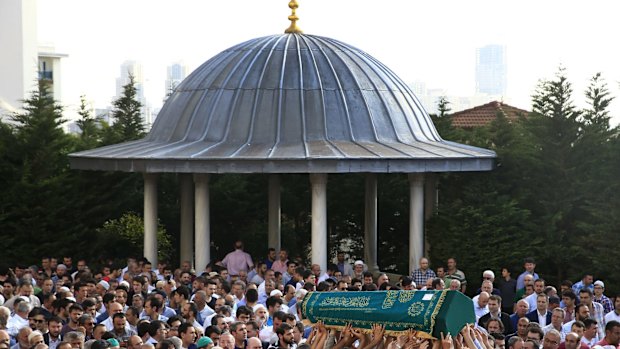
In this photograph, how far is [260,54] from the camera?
106 feet

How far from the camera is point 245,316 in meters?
17.6

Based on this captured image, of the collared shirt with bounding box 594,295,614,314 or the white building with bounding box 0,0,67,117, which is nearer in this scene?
the collared shirt with bounding box 594,295,614,314

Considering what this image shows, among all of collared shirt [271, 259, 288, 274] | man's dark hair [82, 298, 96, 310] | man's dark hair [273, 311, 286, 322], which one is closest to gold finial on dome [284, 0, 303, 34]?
collared shirt [271, 259, 288, 274]

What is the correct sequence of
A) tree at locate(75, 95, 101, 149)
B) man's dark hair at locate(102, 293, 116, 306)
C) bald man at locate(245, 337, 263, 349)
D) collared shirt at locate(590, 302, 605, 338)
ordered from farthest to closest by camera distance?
tree at locate(75, 95, 101, 149), collared shirt at locate(590, 302, 605, 338), man's dark hair at locate(102, 293, 116, 306), bald man at locate(245, 337, 263, 349)

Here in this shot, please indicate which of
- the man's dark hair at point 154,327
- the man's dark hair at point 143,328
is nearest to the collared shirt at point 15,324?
the man's dark hair at point 143,328

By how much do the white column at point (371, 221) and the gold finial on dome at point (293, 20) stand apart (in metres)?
4.54

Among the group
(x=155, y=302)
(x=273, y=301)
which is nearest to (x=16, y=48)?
(x=155, y=302)

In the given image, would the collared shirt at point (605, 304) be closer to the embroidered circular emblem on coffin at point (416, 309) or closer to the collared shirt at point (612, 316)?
the collared shirt at point (612, 316)

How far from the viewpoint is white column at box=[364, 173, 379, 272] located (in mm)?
33656

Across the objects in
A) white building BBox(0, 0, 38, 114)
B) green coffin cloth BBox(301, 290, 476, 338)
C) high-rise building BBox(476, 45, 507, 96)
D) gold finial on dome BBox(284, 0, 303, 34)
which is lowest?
green coffin cloth BBox(301, 290, 476, 338)

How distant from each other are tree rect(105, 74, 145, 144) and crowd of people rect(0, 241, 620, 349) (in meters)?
10.9

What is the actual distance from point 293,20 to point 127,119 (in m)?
10.2

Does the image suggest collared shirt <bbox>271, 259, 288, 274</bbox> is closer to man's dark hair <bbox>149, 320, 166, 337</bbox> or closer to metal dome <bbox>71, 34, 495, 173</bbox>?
metal dome <bbox>71, 34, 495, 173</bbox>

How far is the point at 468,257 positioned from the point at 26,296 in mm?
12468
